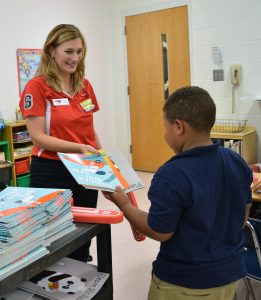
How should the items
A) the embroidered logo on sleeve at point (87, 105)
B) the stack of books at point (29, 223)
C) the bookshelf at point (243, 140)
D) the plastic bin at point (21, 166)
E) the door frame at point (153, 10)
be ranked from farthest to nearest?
1. the door frame at point (153, 10)
2. the plastic bin at point (21, 166)
3. the bookshelf at point (243, 140)
4. the embroidered logo on sleeve at point (87, 105)
5. the stack of books at point (29, 223)

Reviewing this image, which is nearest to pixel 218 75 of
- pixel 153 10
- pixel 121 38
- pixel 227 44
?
pixel 227 44

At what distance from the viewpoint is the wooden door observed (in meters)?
4.86

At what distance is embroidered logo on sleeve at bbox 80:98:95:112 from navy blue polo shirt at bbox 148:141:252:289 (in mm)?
953

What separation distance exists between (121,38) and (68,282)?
4615 mm

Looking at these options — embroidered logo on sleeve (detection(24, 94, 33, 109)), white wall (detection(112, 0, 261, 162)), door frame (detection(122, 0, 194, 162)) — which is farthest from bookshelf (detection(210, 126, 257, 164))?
embroidered logo on sleeve (detection(24, 94, 33, 109))

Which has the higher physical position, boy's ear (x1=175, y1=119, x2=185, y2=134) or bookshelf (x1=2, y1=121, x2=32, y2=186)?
boy's ear (x1=175, y1=119, x2=185, y2=134)

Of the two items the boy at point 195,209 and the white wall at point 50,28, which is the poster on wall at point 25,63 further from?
the boy at point 195,209

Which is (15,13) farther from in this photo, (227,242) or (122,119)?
(227,242)

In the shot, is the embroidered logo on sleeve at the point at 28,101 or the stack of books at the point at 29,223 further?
the embroidered logo on sleeve at the point at 28,101

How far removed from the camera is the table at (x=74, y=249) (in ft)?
3.00

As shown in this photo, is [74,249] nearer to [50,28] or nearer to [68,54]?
[68,54]

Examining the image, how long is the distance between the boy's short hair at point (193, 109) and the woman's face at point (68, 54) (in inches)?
36.4

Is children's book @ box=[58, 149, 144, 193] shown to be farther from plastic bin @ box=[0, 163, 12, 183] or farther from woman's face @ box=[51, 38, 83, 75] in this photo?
plastic bin @ box=[0, 163, 12, 183]

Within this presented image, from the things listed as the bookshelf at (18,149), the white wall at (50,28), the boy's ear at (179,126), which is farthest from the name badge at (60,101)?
the white wall at (50,28)
